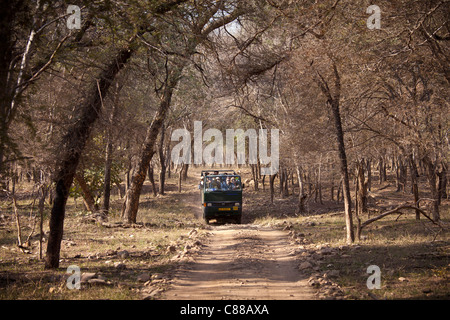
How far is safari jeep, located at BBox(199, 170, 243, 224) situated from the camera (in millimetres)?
20266

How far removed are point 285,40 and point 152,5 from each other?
218 inches

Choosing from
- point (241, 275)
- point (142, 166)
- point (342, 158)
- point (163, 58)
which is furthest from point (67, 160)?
point (142, 166)

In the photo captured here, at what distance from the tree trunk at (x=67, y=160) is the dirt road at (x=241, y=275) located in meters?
2.68

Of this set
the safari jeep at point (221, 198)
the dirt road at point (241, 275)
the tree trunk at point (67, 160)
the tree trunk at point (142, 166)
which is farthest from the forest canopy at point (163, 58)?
the safari jeep at point (221, 198)

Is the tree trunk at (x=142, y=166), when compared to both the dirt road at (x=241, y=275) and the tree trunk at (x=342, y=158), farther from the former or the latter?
the tree trunk at (x=342, y=158)

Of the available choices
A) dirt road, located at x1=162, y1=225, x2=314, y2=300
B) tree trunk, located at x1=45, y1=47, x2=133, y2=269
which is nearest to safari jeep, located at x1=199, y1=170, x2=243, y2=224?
dirt road, located at x1=162, y1=225, x2=314, y2=300

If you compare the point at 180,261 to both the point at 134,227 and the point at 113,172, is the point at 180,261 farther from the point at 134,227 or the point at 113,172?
the point at 113,172

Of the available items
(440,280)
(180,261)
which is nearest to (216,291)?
(180,261)

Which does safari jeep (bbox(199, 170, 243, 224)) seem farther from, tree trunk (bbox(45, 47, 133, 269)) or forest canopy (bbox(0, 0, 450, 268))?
tree trunk (bbox(45, 47, 133, 269))

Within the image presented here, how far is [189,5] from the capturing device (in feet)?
30.2

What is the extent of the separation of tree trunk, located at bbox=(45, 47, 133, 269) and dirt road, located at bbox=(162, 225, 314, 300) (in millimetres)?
2682

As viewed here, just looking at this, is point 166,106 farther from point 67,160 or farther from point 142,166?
point 67,160

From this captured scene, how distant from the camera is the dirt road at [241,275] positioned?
→ 6402 millimetres

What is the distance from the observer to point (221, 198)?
2036 cm
